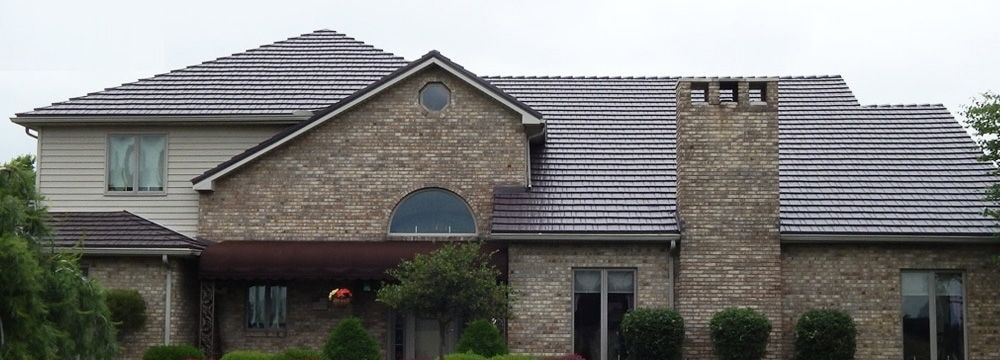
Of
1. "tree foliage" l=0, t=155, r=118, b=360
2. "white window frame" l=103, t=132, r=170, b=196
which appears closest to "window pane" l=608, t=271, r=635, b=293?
"white window frame" l=103, t=132, r=170, b=196

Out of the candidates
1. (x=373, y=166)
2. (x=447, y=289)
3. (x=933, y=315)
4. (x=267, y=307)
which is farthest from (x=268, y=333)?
(x=933, y=315)

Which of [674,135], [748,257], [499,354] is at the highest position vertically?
[674,135]

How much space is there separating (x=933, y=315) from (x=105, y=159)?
1595cm

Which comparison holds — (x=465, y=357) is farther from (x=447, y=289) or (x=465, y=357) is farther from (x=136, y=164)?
(x=136, y=164)

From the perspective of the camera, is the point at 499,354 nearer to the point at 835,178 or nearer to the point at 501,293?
the point at 501,293

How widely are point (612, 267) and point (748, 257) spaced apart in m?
2.43

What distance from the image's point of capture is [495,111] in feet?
88.3

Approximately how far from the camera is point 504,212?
26125 mm

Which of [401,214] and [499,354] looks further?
[401,214]

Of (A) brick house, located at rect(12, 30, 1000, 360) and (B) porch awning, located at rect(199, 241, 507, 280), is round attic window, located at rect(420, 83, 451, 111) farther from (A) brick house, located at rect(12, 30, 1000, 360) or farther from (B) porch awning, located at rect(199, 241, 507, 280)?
(B) porch awning, located at rect(199, 241, 507, 280)

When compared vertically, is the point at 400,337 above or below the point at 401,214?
below

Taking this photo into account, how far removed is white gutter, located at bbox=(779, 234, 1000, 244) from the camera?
2573cm

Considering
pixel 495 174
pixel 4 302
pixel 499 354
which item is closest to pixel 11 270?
pixel 4 302

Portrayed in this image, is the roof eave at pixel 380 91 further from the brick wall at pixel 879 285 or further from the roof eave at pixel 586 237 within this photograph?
the brick wall at pixel 879 285
